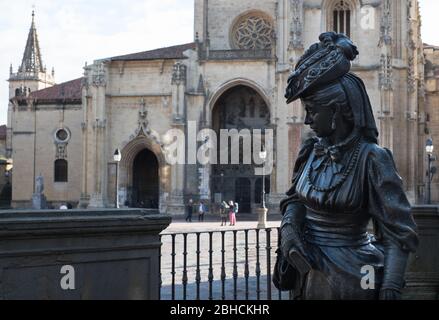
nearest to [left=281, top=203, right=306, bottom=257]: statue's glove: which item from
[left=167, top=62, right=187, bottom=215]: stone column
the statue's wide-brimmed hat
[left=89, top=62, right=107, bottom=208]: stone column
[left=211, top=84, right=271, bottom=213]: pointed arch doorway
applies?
the statue's wide-brimmed hat

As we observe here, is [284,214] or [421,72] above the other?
[421,72]

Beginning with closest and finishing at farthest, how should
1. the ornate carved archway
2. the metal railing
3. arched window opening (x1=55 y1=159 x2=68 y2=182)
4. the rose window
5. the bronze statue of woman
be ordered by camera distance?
1. the bronze statue of woman
2. the metal railing
3. the ornate carved archway
4. the rose window
5. arched window opening (x1=55 y1=159 x2=68 y2=182)

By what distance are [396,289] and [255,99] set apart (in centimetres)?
3801

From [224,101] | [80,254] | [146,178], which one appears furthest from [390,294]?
[146,178]

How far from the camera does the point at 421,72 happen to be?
4294 cm

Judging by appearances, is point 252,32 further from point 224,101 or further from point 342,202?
point 342,202

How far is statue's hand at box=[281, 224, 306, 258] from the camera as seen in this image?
3.13 meters

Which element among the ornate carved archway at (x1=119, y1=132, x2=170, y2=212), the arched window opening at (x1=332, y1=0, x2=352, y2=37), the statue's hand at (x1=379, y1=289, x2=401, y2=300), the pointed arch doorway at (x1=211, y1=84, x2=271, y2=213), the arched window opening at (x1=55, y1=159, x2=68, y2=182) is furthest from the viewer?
the arched window opening at (x1=55, y1=159, x2=68, y2=182)

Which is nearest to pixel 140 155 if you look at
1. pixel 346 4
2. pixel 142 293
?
pixel 346 4

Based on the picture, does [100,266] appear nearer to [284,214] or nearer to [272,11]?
[284,214]

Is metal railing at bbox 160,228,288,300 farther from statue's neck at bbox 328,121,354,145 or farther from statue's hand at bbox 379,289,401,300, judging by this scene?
statue's hand at bbox 379,289,401,300

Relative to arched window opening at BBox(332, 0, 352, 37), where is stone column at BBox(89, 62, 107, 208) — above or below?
below

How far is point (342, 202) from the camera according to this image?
3.14 meters

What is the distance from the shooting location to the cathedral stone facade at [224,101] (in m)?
36.8
